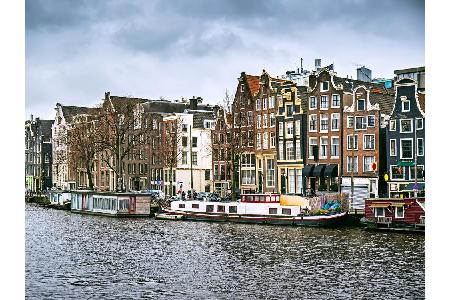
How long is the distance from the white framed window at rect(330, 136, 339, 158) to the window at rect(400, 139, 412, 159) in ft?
15.3

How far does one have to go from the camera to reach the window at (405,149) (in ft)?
63.5

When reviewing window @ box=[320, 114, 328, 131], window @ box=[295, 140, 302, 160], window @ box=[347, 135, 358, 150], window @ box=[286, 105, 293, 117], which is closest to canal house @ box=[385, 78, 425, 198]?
window @ box=[347, 135, 358, 150]

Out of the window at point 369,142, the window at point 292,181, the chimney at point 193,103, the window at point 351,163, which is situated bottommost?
the window at point 292,181

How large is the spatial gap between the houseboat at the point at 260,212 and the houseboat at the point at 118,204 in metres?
1.48

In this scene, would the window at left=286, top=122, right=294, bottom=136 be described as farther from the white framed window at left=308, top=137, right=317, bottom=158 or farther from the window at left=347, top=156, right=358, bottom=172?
the window at left=347, top=156, right=358, bottom=172

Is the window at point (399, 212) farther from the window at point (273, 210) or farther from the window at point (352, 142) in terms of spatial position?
the window at point (352, 142)

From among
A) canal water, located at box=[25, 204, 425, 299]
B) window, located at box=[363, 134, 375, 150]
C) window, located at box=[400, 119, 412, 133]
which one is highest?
window, located at box=[400, 119, 412, 133]

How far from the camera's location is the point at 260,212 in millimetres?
21922

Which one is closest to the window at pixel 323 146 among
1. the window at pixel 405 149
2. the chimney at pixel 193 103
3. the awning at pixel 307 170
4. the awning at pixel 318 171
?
the awning at pixel 318 171

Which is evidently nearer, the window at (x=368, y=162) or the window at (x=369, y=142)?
the window at (x=369, y=142)

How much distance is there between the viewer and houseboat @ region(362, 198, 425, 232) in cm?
1762

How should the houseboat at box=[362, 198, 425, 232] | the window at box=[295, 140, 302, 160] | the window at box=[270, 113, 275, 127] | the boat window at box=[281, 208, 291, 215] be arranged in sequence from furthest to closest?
the window at box=[270, 113, 275, 127]
the window at box=[295, 140, 302, 160]
the boat window at box=[281, 208, 291, 215]
the houseboat at box=[362, 198, 425, 232]

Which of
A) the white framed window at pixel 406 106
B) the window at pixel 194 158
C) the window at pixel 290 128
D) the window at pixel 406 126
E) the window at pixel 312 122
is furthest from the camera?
the window at pixel 194 158
